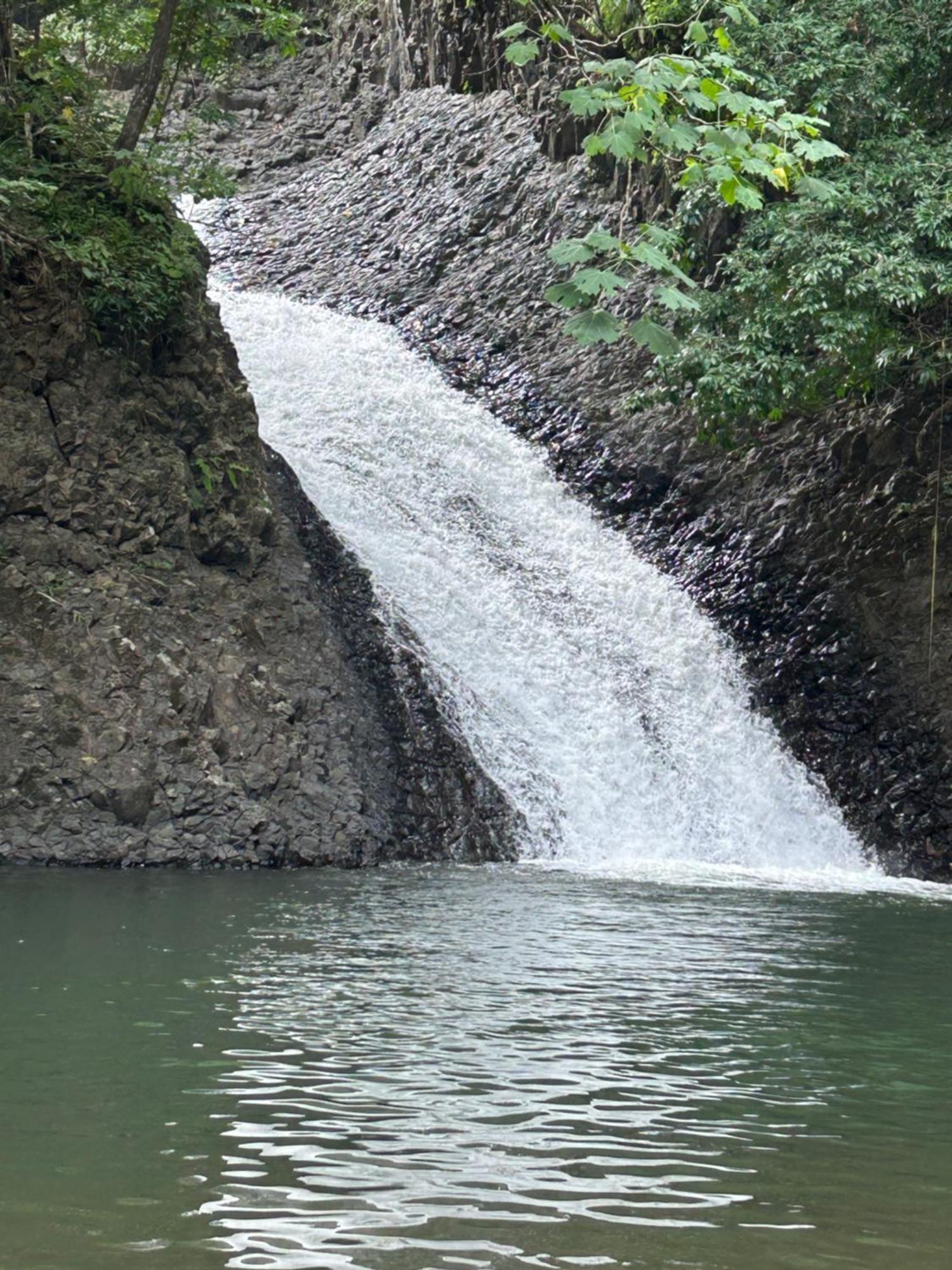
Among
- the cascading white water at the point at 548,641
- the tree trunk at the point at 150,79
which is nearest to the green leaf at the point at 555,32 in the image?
the cascading white water at the point at 548,641

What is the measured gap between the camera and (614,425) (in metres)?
22.6

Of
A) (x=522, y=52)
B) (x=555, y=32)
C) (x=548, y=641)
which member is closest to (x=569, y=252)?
(x=555, y=32)

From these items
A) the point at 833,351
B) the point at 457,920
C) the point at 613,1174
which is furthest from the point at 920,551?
the point at 613,1174

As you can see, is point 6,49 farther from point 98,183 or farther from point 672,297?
point 672,297

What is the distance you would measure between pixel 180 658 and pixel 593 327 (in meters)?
9.28

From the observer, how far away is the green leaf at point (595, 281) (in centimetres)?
559

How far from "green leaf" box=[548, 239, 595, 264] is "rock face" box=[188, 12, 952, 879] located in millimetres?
12540

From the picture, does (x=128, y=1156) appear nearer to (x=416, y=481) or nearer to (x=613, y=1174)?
(x=613, y=1174)

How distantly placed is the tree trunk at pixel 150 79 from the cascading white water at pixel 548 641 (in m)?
4.73

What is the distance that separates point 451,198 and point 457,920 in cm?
2140

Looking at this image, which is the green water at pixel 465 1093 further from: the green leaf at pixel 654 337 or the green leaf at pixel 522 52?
the green leaf at pixel 522 52

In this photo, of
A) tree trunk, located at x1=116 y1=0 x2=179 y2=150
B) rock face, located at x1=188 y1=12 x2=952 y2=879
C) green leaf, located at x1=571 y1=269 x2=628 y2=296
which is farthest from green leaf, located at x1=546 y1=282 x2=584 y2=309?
rock face, located at x1=188 y1=12 x2=952 y2=879

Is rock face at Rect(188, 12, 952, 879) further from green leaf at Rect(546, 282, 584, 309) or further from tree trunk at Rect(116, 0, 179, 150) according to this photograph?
green leaf at Rect(546, 282, 584, 309)

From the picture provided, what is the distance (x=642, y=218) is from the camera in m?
23.9
